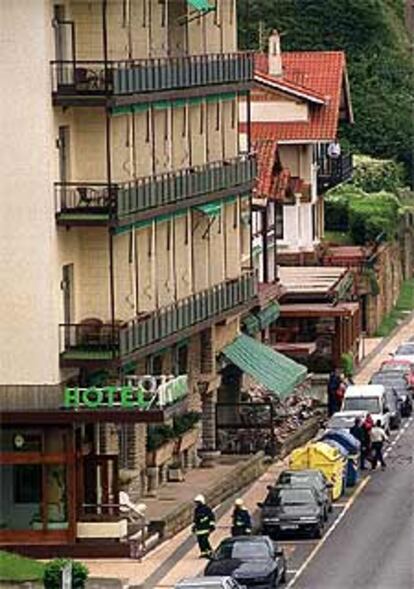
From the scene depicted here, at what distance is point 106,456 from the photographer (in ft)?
249

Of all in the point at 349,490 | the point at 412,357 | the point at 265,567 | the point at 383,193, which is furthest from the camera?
the point at 383,193

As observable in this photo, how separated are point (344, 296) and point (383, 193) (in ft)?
92.6

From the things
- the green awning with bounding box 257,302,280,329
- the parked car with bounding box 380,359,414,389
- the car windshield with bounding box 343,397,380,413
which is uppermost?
the green awning with bounding box 257,302,280,329

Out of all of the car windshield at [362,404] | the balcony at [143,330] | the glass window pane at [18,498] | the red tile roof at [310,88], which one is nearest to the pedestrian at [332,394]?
the car windshield at [362,404]

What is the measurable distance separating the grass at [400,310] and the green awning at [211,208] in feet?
134

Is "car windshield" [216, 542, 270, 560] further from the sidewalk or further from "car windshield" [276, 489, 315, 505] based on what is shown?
"car windshield" [276, 489, 315, 505]

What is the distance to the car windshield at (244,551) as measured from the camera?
67625mm

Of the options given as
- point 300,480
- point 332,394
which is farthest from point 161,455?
point 332,394

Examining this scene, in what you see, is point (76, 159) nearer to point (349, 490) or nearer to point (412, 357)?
point (349, 490)

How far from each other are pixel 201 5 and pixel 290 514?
1560 centimetres

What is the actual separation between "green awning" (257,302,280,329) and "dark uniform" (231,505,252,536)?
2554 centimetres

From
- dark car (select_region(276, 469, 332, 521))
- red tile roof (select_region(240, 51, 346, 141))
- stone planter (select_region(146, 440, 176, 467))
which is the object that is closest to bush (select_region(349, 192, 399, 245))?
red tile roof (select_region(240, 51, 346, 141))

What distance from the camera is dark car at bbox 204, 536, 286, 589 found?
218 ft

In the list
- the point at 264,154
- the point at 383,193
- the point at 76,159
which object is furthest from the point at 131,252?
the point at 383,193
